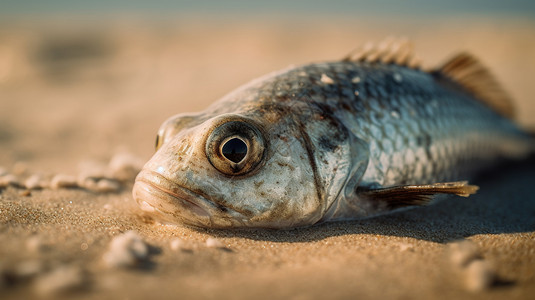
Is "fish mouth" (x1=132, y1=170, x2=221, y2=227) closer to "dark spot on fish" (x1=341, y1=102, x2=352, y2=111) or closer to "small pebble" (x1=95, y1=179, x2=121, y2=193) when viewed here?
"small pebble" (x1=95, y1=179, x2=121, y2=193)

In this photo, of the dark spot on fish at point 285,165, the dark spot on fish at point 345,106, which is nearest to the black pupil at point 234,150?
the dark spot on fish at point 285,165

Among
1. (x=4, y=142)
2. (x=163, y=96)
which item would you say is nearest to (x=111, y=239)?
(x=4, y=142)

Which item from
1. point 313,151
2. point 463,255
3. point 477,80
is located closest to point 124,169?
point 313,151

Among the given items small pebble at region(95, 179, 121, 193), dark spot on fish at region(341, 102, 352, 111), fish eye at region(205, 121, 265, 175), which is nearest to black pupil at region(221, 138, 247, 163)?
fish eye at region(205, 121, 265, 175)

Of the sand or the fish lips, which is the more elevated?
the fish lips

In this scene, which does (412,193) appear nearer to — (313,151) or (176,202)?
(313,151)

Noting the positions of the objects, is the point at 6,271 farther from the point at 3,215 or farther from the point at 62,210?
the point at 62,210

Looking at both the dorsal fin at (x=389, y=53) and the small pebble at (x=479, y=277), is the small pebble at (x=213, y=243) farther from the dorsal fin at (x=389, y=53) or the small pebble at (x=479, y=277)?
the dorsal fin at (x=389, y=53)
